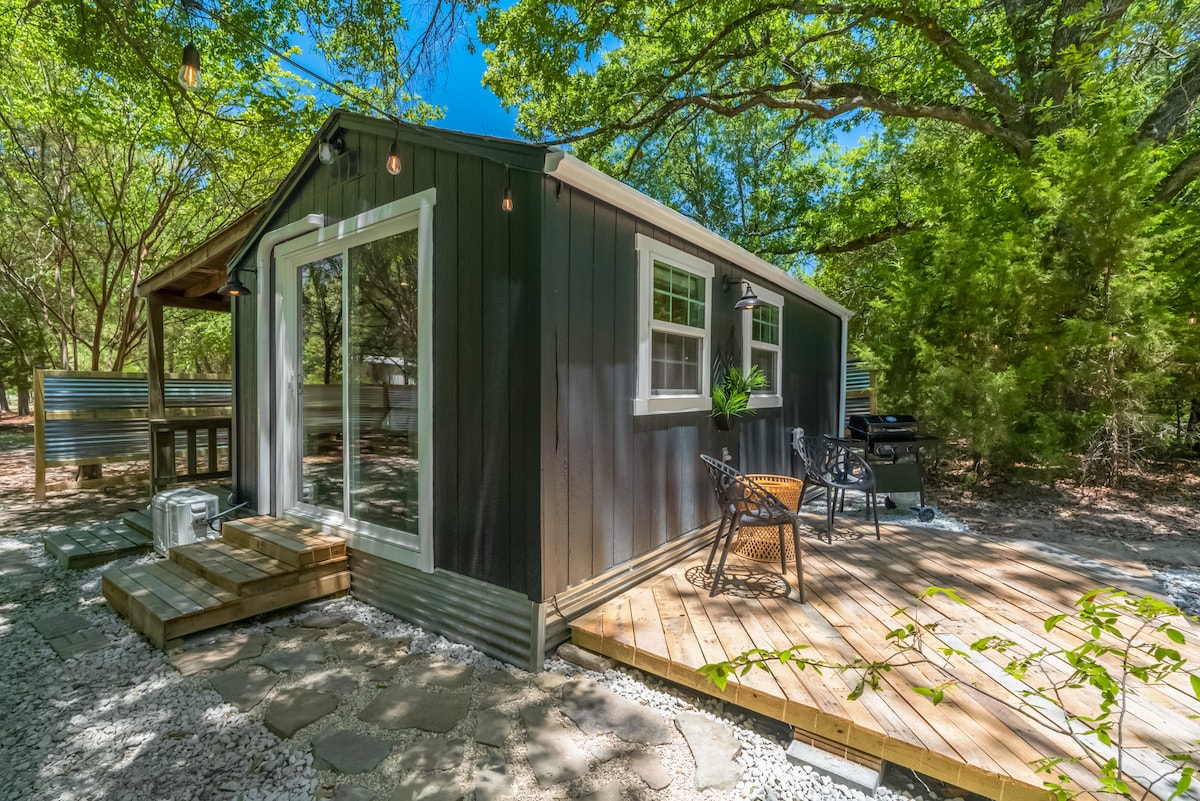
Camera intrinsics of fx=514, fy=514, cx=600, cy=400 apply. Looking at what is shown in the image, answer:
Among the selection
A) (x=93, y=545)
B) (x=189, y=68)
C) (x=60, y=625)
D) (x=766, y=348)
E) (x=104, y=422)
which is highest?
(x=189, y=68)

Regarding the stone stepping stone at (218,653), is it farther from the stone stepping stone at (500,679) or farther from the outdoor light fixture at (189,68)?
the outdoor light fixture at (189,68)

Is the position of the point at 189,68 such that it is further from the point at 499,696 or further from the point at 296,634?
the point at 499,696

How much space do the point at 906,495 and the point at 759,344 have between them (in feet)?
7.50

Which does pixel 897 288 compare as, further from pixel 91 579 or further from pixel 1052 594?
pixel 91 579

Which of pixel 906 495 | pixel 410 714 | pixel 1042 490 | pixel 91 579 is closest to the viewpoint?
pixel 410 714

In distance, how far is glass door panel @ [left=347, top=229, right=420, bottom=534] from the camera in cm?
316

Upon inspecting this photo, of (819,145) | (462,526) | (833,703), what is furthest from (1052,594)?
(819,145)

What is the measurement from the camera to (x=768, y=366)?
17.2 feet

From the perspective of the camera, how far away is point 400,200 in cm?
306

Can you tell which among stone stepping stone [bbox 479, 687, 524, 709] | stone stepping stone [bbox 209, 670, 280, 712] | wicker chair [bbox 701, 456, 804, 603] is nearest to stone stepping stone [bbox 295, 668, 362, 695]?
stone stepping stone [bbox 209, 670, 280, 712]

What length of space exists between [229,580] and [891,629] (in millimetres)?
3580

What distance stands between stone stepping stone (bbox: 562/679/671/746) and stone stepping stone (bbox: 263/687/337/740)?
103 cm

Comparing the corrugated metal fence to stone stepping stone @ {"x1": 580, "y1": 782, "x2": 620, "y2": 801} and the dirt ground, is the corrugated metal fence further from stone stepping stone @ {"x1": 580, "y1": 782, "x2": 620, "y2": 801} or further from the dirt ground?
stone stepping stone @ {"x1": 580, "y1": 782, "x2": 620, "y2": 801}

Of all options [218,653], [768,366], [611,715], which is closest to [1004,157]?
[768,366]
